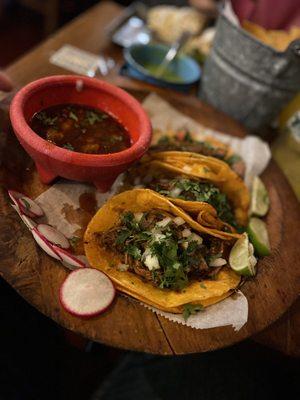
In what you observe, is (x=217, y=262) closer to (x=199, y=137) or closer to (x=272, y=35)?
(x=199, y=137)

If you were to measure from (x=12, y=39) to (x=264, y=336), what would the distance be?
208 inches

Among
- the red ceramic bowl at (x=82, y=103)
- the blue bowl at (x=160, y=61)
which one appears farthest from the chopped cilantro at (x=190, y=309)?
the blue bowl at (x=160, y=61)

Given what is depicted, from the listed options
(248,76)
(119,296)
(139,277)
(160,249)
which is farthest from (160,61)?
(119,296)

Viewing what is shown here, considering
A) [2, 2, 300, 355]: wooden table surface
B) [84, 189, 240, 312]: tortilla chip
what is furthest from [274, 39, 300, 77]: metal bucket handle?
[84, 189, 240, 312]: tortilla chip

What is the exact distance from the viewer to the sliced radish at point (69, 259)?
5.17ft

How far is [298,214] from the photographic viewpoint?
2.31 metres

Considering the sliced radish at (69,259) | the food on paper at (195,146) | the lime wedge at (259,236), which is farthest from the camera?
the food on paper at (195,146)

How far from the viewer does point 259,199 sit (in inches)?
89.4

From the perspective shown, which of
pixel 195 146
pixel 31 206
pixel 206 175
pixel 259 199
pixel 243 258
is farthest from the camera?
pixel 195 146

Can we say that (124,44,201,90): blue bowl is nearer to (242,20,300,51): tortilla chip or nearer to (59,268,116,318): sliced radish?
(242,20,300,51): tortilla chip

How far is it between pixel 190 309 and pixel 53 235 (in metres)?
0.63

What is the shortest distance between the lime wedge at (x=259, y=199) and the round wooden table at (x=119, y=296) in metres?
0.22

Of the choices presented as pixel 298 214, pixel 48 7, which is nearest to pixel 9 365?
pixel 298 214

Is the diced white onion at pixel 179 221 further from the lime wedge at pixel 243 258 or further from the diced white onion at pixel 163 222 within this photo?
the lime wedge at pixel 243 258
